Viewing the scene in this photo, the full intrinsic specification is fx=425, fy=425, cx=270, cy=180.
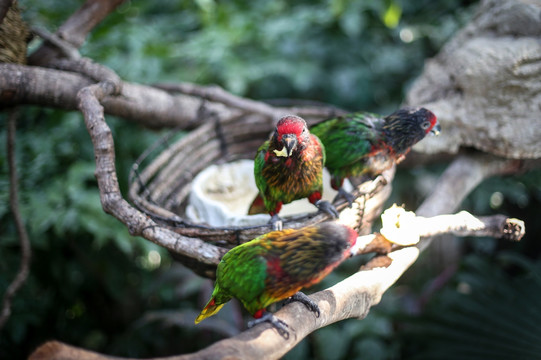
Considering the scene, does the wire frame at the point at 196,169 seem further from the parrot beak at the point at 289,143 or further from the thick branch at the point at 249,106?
the parrot beak at the point at 289,143

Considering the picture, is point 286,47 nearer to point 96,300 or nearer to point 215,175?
point 215,175

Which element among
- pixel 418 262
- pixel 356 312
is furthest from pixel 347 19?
pixel 356 312

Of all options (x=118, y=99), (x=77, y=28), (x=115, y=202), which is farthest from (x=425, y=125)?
(x=77, y=28)

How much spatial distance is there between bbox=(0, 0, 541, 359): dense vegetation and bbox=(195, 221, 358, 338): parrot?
3.50 ft

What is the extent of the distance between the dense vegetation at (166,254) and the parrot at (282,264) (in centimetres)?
107

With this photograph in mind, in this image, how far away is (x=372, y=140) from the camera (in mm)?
1358

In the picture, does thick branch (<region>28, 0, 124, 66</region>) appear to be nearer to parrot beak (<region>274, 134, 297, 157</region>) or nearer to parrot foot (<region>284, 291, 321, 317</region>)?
parrot beak (<region>274, 134, 297, 157</region>)

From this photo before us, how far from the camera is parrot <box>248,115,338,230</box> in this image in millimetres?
1138

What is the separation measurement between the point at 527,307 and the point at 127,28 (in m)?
2.45

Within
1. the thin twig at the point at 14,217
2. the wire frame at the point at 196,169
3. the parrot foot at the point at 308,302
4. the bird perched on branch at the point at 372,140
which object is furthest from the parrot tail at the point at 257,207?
the thin twig at the point at 14,217

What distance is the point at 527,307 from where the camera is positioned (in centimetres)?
183

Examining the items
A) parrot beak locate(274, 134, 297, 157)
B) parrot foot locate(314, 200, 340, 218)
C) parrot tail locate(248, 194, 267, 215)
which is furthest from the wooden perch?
parrot tail locate(248, 194, 267, 215)

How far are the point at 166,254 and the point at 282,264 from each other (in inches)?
68.7

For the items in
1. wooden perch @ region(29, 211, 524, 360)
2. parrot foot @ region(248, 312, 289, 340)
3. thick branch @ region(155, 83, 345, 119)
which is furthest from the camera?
thick branch @ region(155, 83, 345, 119)
